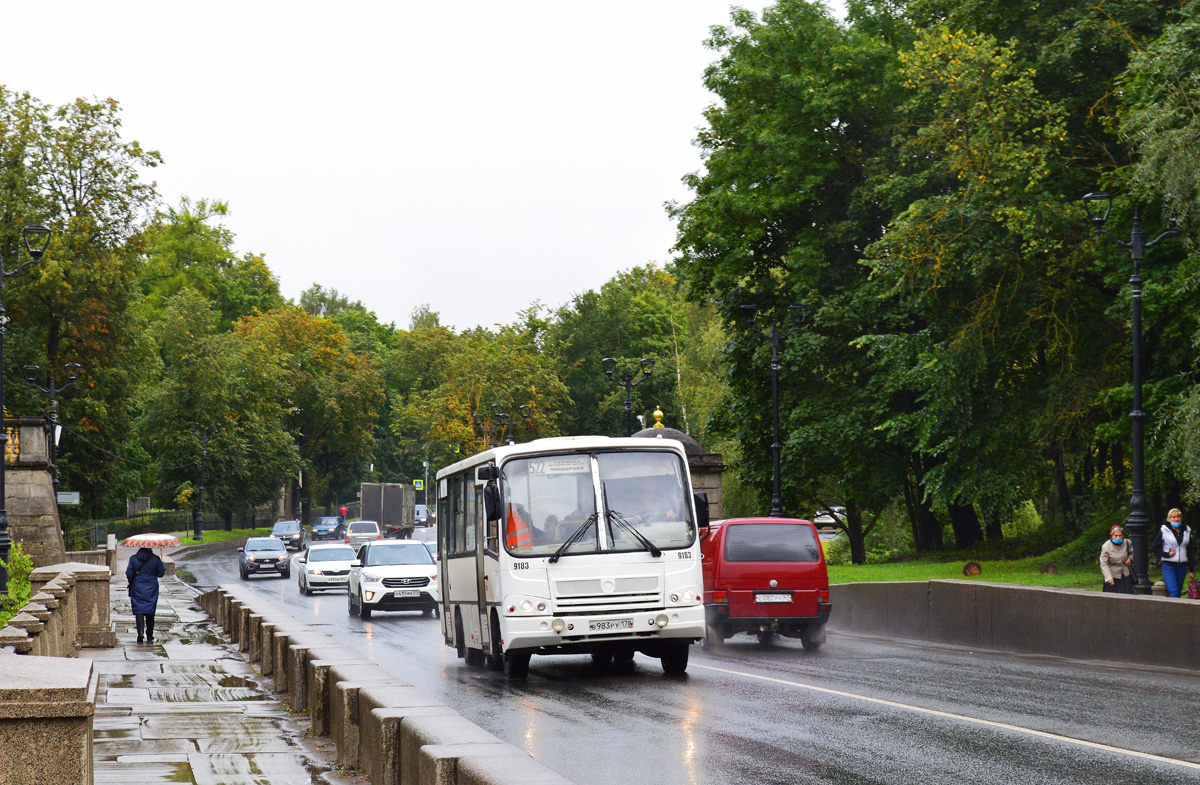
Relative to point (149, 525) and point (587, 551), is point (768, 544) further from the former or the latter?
point (149, 525)

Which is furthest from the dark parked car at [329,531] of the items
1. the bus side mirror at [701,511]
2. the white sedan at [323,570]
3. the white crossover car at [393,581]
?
the bus side mirror at [701,511]

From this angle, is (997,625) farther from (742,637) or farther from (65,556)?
(65,556)

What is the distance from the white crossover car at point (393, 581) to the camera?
3000 centimetres

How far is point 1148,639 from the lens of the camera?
16156 millimetres

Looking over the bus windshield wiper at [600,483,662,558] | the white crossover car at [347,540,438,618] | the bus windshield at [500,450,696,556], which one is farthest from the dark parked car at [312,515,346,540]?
the bus windshield wiper at [600,483,662,558]

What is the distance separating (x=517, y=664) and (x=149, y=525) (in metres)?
73.8

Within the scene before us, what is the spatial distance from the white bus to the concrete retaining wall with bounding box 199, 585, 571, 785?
233 cm

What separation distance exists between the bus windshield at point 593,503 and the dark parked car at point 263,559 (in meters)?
37.7

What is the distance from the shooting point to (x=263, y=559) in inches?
2014

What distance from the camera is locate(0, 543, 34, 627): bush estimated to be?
66.1 ft

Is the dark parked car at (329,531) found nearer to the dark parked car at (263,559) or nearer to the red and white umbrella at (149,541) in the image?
the dark parked car at (263,559)

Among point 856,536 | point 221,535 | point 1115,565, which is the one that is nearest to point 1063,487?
point 856,536

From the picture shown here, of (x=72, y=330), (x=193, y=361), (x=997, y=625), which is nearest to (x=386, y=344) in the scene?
(x=193, y=361)

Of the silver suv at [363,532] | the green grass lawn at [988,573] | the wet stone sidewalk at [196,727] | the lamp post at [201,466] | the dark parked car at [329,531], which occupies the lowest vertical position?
the wet stone sidewalk at [196,727]
